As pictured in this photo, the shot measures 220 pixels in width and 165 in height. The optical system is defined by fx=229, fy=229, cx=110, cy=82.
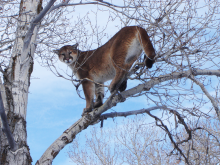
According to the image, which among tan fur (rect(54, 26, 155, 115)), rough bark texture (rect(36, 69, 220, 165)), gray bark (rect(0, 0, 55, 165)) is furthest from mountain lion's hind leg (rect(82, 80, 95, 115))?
gray bark (rect(0, 0, 55, 165))

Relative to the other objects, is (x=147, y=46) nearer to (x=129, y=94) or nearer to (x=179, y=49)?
(x=179, y=49)

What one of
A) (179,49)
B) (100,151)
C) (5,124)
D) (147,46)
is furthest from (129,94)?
(100,151)

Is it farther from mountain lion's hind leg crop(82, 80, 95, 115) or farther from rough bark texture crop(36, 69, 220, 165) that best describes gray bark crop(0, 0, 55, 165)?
mountain lion's hind leg crop(82, 80, 95, 115)

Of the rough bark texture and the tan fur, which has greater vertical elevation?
the tan fur

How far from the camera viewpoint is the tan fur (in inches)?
195

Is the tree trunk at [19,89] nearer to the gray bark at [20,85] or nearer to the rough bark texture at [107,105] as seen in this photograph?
the gray bark at [20,85]

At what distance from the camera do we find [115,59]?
17.0 feet

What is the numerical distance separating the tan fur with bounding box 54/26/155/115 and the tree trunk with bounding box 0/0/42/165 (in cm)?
107

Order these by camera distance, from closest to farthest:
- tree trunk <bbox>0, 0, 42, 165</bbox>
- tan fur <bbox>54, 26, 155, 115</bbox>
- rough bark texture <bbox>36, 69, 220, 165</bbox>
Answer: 1. tree trunk <bbox>0, 0, 42, 165</bbox>
2. rough bark texture <bbox>36, 69, 220, 165</bbox>
3. tan fur <bbox>54, 26, 155, 115</bbox>

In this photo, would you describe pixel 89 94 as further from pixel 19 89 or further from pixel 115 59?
pixel 19 89

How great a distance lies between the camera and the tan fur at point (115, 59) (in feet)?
16.3

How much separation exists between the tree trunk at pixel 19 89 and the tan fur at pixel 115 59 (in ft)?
3.51

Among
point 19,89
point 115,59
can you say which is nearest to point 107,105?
point 115,59

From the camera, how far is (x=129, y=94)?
5.01m
